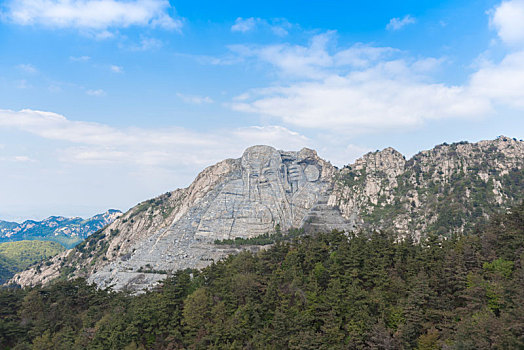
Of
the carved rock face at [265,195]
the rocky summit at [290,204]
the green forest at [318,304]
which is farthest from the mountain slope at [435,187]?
the green forest at [318,304]

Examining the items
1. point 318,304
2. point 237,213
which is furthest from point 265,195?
point 318,304

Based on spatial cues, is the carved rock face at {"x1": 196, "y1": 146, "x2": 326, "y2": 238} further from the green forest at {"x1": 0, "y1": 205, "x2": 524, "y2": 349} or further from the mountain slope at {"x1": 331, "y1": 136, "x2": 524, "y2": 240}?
the green forest at {"x1": 0, "y1": 205, "x2": 524, "y2": 349}

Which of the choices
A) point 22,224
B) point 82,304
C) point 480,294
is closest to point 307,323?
point 480,294

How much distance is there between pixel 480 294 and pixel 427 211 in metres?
45.9

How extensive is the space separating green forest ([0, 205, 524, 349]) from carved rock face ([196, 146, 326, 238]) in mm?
42424

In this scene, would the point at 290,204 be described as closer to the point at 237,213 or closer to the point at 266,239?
the point at 237,213

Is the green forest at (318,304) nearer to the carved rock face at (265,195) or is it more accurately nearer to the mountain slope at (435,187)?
the mountain slope at (435,187)

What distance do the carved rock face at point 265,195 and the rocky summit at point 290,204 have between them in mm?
227

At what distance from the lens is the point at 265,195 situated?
8212cm

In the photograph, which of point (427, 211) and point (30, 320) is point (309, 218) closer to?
point (427, 211)

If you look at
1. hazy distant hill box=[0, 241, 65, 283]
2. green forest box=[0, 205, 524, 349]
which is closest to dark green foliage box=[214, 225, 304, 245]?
green forest box=[0, 205, 524, 349]

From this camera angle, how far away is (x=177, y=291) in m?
29.0

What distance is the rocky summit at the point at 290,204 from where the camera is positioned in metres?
60.8

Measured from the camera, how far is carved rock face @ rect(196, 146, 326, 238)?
250ft
